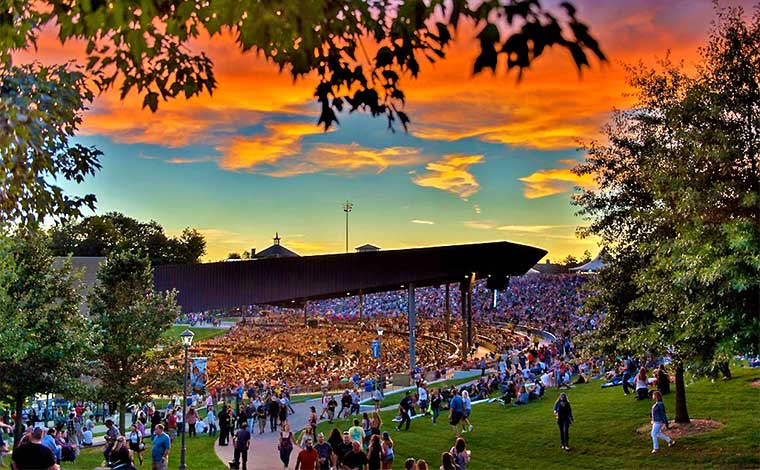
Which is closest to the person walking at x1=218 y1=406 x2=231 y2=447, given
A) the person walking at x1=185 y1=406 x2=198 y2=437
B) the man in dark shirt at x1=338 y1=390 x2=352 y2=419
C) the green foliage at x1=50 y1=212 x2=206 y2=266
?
the person walking at x1=185 y1=406 x2=198 y2=437

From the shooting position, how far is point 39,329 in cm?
1900

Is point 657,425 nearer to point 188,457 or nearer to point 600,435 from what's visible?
point 600,435

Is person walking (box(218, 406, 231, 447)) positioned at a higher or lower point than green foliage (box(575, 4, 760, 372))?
lower

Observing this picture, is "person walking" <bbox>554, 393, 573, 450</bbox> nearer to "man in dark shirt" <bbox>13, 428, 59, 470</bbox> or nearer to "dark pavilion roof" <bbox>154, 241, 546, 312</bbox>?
"man in dark shirt" <bbox>13, 428, 59, 470</bbox>

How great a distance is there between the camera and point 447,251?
35.9m

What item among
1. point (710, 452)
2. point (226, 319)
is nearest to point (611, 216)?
point (710, 452)

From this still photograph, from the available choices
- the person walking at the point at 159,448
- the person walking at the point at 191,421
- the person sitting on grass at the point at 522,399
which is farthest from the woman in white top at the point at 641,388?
the person walking at the point at 191,421

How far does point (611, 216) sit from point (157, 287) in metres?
19.3

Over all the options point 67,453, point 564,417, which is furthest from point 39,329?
point 564,417

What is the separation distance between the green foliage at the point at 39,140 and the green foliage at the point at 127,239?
264ft

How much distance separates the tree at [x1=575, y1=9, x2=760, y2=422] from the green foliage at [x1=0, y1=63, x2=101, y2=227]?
10.2 meters

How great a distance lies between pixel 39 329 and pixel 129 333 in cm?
458

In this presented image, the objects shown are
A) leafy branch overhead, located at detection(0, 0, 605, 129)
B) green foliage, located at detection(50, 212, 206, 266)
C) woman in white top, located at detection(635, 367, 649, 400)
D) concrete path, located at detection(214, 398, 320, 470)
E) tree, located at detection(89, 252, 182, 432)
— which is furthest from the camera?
green foliage, located at detection(50, 212, 206, 266)

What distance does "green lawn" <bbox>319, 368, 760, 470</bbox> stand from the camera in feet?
49.7
